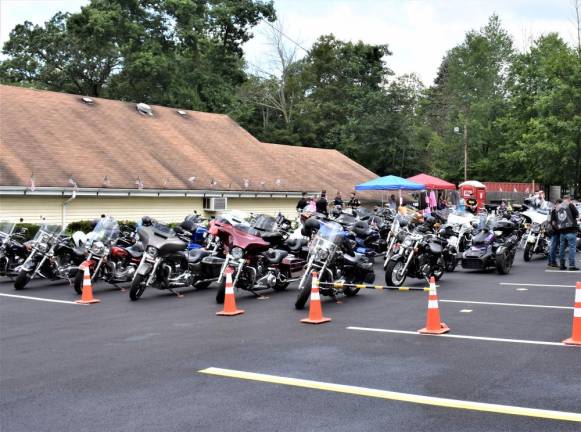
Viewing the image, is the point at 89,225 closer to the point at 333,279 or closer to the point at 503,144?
the point at 333,279

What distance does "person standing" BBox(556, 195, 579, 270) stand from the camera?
1633cm

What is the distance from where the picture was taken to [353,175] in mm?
38875

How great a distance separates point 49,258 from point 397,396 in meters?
10.7

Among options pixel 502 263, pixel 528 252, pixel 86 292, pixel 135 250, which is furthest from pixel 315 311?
pixel 528 252

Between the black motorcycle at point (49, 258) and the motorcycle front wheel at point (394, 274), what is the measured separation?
660cm

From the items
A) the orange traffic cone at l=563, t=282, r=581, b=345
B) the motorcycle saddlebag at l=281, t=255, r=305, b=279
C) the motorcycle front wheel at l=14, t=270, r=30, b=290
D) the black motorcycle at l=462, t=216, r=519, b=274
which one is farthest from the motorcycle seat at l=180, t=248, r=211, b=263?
the orange traffic cone at l=563, t=282, r=581, b=345

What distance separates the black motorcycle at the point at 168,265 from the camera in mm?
12617

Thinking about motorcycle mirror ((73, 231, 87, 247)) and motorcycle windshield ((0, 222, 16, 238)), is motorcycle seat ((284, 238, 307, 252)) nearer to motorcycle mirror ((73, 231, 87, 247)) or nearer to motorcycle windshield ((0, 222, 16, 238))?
motorcycle mirror ((73, 231, 87, 247))

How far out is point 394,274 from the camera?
527 inches

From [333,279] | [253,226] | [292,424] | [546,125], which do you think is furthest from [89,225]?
[546,125]

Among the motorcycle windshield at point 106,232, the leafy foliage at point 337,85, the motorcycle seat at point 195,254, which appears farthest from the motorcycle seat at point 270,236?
the leafy foliage at point 337,85

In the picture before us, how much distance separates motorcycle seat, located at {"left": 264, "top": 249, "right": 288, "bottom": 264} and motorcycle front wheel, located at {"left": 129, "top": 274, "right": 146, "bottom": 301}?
2.39 m

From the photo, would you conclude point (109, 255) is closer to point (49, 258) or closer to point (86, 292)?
point (49, 258)

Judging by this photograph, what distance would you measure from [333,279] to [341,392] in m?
5.82
